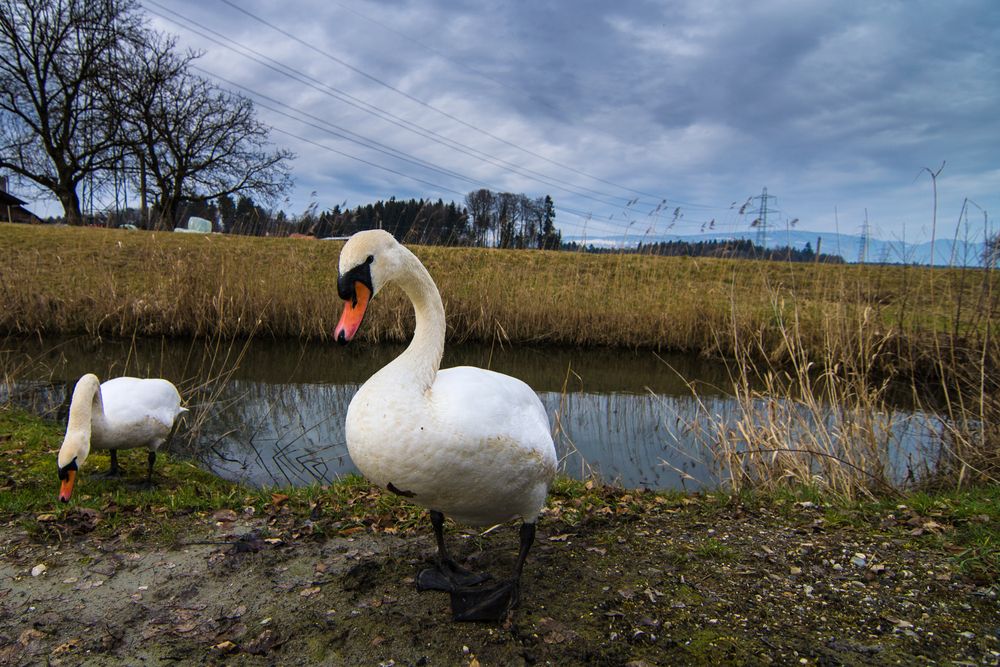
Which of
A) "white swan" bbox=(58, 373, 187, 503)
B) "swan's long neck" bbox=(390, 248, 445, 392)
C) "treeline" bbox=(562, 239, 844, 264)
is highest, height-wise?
"treeline" bbox=(562, 239, 844, 264)

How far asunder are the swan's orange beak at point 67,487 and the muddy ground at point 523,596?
0.31 meters

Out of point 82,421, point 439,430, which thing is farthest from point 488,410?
point 82,421

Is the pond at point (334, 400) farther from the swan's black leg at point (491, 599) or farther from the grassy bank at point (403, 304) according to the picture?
the swan's black leg at point (491, 599)

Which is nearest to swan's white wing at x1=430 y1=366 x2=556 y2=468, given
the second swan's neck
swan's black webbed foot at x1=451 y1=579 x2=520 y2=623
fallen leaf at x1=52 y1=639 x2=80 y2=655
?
swan's black webbed foot at x1=451 y1=579 x2=520 y2=623

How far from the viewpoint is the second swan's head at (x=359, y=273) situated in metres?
2.47

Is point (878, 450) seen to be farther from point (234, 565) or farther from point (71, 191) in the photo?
point (71, 191)

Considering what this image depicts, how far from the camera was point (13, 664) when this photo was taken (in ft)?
7.86

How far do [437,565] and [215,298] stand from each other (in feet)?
30.2

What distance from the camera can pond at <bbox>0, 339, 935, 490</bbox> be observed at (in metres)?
6.28

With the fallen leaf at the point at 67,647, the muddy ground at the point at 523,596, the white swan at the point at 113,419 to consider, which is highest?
the white swan at the point at 113,419

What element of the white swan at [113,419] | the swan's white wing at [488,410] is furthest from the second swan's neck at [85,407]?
the swan's white wing at [488,410]

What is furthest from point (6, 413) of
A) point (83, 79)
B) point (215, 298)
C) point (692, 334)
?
point (83, 79)

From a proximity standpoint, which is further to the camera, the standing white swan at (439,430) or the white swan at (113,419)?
the white swan at (113,419)

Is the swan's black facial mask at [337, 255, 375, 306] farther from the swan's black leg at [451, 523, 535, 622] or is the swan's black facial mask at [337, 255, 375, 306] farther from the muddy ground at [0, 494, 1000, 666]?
the muddy ground at [0, 494, 1000, 666]
